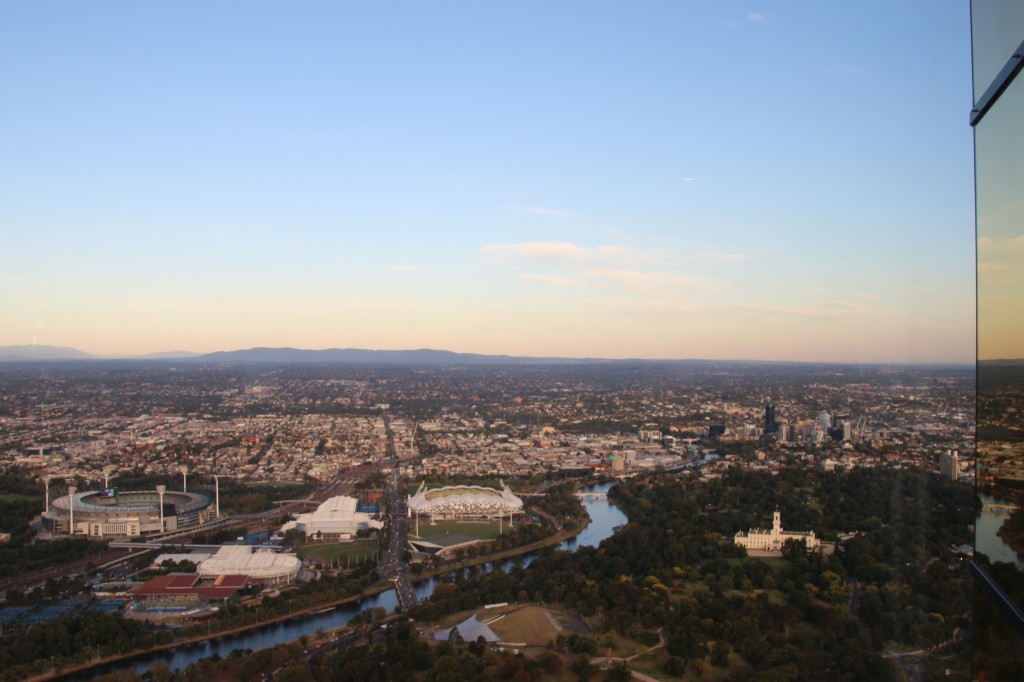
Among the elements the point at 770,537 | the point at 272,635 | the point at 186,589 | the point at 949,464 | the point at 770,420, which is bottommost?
the point at 272,635

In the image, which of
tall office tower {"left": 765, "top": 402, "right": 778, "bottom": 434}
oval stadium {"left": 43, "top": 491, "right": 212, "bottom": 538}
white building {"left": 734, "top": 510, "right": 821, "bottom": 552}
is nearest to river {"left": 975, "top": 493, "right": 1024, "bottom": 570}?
white building {"left": 734, "top": 510, "right": 821, "bottom": 552}

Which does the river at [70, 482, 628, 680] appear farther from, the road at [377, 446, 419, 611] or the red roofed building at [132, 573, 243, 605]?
the red roofed building at [132, 573, 243, 605]

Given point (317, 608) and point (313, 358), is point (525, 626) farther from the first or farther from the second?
point (313, 358)

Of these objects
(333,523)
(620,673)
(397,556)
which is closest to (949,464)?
(620,673)

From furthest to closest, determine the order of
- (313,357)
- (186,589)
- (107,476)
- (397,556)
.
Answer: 1. (313,357)
2. (107,476)
3. (397,556)
4. (186,589)

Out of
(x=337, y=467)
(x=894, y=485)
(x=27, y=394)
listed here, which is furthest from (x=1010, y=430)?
(x=27, y=394)

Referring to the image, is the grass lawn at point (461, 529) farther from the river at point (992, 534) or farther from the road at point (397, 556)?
the river at point (992, 534)
